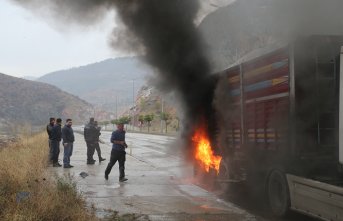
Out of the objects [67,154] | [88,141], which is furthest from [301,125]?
[88,141]

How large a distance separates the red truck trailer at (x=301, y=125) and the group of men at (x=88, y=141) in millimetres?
4962

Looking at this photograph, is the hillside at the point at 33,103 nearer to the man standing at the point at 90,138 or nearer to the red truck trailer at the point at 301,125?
the man standing at the point at 90,138

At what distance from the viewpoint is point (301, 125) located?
7.46 metres

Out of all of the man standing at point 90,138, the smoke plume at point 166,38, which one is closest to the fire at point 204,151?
the smoke plume at point 166,38

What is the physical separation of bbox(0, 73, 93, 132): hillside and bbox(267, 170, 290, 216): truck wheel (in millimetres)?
102673

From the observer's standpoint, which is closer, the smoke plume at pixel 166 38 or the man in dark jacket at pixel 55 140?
the smoke plume at pixel 166 38

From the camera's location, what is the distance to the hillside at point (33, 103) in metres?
115

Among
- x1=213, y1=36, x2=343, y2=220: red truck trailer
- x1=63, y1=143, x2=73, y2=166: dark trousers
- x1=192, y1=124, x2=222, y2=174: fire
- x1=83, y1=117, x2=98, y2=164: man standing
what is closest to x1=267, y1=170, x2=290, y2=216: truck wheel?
x1=213, y1=36, x2=343, y2=220: red truck trailer

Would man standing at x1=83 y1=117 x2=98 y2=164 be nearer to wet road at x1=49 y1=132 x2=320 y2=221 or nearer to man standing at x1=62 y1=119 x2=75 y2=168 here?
man standing at x1=62 y1=119 x2=75 y2=168

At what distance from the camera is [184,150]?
14.0 metres

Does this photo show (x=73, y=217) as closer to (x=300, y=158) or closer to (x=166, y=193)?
(x=300, y=158)

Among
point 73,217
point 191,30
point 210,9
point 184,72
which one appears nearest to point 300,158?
point 73,217

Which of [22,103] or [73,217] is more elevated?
[22,103]

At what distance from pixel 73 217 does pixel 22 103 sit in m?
120
